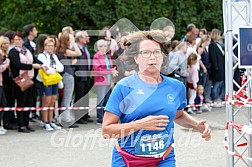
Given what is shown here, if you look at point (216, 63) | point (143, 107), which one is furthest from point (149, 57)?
point (216, 63)

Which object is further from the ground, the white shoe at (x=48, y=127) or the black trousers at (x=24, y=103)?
the black trousers at (x=24, y=103)

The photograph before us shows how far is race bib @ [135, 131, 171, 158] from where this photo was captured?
4277 mm

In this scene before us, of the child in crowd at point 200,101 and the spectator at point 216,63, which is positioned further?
the spectator at point 216,63

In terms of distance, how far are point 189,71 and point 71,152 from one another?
503 centimetres

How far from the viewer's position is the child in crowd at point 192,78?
12.6 metres

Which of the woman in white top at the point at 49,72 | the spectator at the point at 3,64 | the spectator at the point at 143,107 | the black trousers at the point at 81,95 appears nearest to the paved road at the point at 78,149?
the woman in white top at the point at 49,72

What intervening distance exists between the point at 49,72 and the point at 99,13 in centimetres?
1043

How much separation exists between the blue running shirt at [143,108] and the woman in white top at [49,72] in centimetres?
597

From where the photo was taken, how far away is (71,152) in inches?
335

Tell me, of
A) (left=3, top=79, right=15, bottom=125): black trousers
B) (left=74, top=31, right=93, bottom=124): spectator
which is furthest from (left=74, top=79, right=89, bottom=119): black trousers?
(left=3, top=79, right=15, bottom=125): black trousers

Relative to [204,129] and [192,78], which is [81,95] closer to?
[192,78]

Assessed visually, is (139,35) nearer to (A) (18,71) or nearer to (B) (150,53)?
(B) (150,53)

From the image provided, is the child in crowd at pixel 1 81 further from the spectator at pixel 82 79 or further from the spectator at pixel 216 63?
the spectator at pixel 216 63

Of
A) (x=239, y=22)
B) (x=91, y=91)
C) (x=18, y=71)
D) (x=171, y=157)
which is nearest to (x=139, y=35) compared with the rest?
(x=171, y=157)
